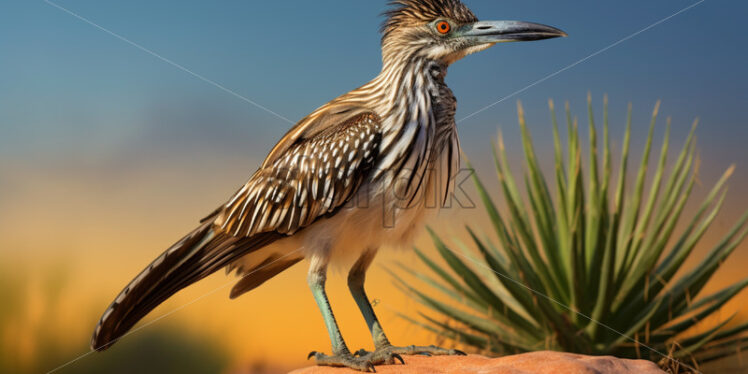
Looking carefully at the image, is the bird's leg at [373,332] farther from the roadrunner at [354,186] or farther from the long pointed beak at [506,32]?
the long pointed beak at [506,32]

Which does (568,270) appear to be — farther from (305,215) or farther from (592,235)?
(305,215)

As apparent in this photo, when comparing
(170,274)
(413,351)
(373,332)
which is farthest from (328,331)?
(170,274)

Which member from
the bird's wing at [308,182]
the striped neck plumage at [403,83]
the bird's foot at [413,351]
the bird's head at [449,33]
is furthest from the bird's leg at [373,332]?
the bird's head at [449,33]

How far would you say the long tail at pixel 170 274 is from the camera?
450cm

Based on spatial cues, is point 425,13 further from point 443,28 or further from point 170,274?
point 170,274

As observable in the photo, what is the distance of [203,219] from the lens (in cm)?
473

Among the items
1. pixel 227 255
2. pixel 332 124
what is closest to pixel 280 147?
pixel 332 124

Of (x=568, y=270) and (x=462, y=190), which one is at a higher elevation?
(x=462, y=190)

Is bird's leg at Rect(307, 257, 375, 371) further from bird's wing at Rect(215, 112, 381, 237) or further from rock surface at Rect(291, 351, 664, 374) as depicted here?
bird's wing at Rect(215, 112, 381, 237)

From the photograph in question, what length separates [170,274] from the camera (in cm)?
450

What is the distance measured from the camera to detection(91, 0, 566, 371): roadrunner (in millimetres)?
4355

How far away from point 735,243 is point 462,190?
105 inches

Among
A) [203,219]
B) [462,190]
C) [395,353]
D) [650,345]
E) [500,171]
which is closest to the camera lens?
[395,353]

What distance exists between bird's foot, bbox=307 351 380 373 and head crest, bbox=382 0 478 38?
7.19 feet
